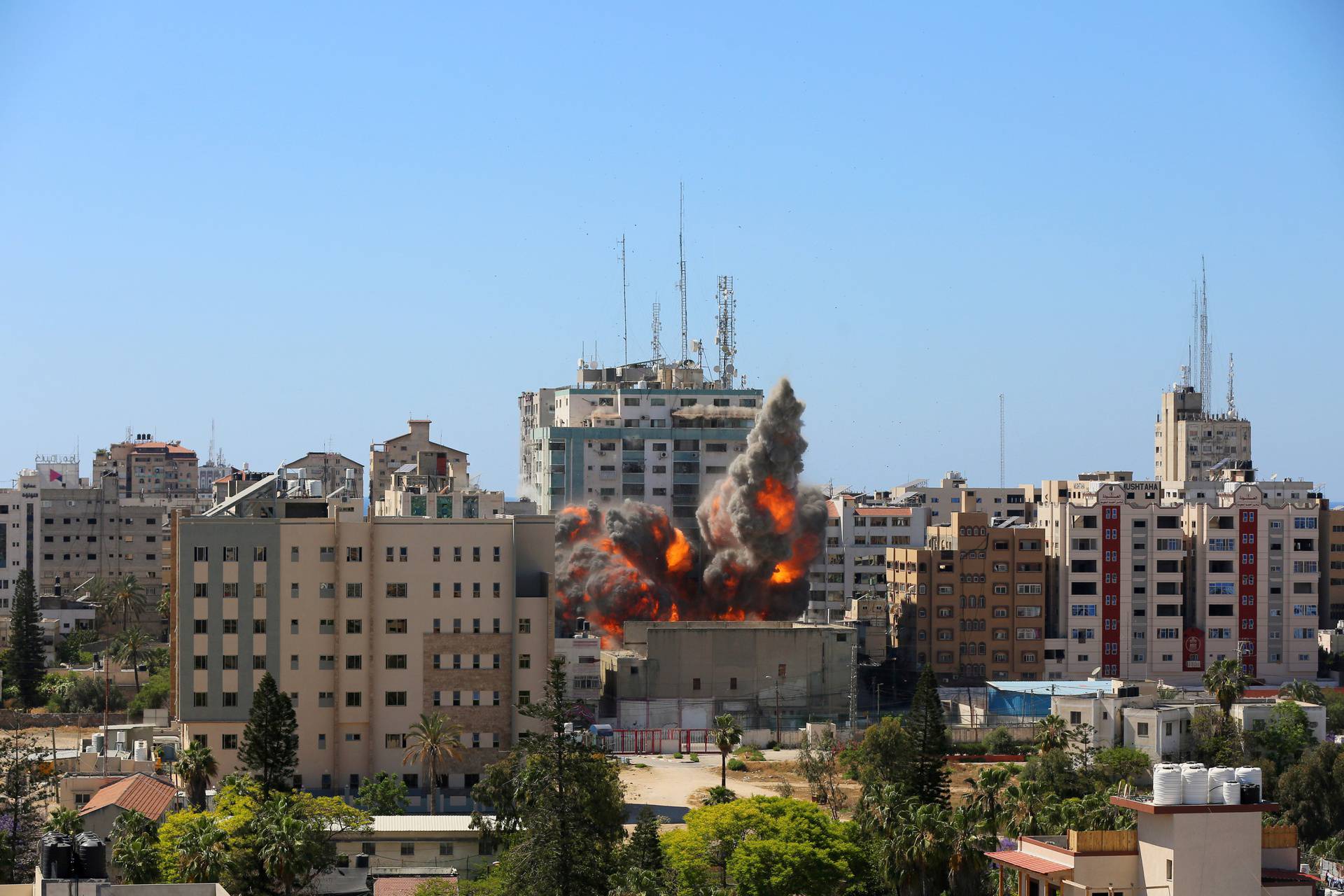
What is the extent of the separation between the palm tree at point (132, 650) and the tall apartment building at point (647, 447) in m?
31.8

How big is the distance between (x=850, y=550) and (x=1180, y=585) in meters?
27.6

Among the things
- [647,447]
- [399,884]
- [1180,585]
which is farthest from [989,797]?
[647,447]

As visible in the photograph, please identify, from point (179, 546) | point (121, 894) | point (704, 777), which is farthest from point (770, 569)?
point (121, 894)

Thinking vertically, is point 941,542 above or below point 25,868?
above

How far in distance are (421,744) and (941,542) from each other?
1853 inches

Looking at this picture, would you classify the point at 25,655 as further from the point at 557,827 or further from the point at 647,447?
the point at 557,827

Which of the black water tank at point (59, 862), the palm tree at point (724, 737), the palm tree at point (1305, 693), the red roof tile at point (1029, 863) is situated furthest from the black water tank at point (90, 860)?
the palm tree at point (1305, 693)

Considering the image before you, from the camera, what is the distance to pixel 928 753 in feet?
265

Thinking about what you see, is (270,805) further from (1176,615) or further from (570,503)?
(570,503)

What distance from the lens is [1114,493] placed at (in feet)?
417

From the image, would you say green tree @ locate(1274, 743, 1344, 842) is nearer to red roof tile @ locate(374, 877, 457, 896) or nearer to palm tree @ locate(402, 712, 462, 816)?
palm tree @ locate(402, 712, 462, 816)

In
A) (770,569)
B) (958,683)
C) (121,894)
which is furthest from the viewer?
(770,569)

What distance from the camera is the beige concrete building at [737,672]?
11094cm

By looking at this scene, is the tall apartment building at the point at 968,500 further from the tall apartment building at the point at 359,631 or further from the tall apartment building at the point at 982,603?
the tall apartment building at the point at 359,631
